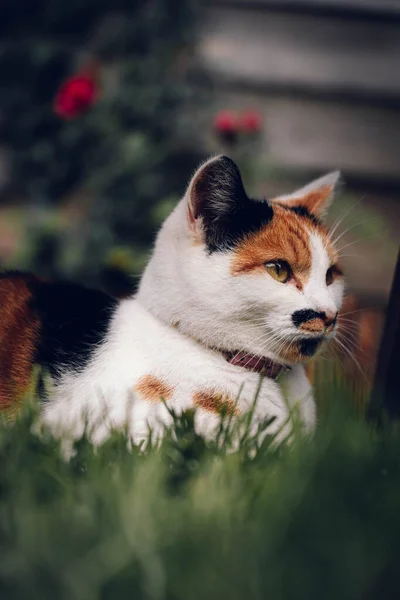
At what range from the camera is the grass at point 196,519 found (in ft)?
2.50

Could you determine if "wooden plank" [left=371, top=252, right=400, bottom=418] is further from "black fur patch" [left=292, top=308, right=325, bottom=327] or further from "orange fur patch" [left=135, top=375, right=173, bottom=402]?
"orange fur patch" [left=135, top=375, right=173, bottom=402]

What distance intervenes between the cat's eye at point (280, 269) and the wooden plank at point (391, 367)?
0.33m

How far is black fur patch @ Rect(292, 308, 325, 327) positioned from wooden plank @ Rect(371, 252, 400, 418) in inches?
13.4

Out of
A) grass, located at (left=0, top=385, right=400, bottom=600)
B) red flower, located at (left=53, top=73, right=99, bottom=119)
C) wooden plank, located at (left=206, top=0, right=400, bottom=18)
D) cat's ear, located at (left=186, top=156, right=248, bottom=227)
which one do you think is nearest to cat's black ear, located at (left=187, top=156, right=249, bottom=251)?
cat's ear, located at (left=186, top=156, right=248, bottom=227)

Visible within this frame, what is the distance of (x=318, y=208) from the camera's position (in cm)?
146

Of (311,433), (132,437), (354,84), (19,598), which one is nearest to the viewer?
(19,598)

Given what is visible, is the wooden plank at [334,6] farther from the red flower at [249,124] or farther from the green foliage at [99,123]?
the red flower at [249,124]

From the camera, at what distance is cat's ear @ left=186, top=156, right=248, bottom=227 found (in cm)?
119

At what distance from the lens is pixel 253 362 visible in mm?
1258

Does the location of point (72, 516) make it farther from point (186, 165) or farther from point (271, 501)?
point (186, 165)

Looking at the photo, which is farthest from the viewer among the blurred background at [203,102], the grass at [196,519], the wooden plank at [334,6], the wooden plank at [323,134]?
the wooden plank at [323,134]

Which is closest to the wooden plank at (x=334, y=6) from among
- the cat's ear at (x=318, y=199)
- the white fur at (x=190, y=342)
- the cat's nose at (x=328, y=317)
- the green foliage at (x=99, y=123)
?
the green foliage at (x=99, y=123)

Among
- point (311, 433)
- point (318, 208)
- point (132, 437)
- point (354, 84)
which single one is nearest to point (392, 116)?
point (354, 84)

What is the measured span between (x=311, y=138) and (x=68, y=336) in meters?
2.05
